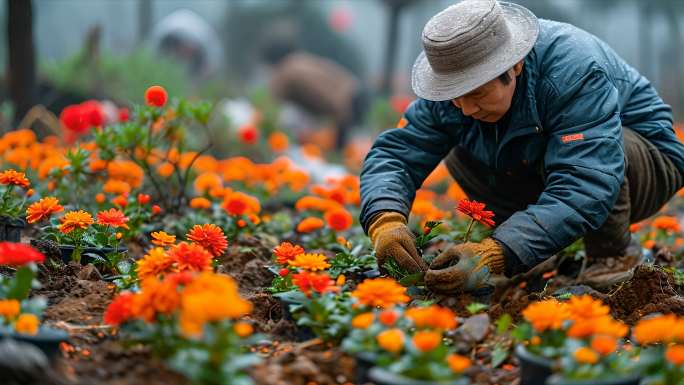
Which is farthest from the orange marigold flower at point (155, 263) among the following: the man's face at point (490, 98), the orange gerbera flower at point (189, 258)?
the man's face at point (490, 98)

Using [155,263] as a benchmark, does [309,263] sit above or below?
below

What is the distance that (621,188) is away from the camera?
3.38m

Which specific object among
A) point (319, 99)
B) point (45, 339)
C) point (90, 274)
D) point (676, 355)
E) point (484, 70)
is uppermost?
point (484, 70)

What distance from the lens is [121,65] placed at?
10.8 metres

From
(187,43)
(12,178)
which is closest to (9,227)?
(12,178)

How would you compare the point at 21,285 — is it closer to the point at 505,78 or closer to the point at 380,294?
the point at 380,294

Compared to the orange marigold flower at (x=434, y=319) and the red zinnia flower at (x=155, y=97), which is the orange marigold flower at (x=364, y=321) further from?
the red zinnia flower at (x=155, y=97)

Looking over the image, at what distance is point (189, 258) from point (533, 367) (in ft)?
2.93

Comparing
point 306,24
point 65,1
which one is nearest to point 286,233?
point 306,24

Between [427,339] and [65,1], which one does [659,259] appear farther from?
[65,1]

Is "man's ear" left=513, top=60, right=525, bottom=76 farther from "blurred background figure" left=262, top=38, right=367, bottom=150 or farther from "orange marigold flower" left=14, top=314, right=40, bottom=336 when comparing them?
"blurred background figure" left=262, top=38, right=367, bottom=150

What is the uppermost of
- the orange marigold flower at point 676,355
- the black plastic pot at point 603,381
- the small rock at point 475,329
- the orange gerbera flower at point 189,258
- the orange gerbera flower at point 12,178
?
the orange gerbera flower at point 12,178

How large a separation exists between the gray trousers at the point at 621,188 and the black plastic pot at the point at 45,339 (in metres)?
2.01

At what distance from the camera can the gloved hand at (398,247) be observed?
2811 mm
